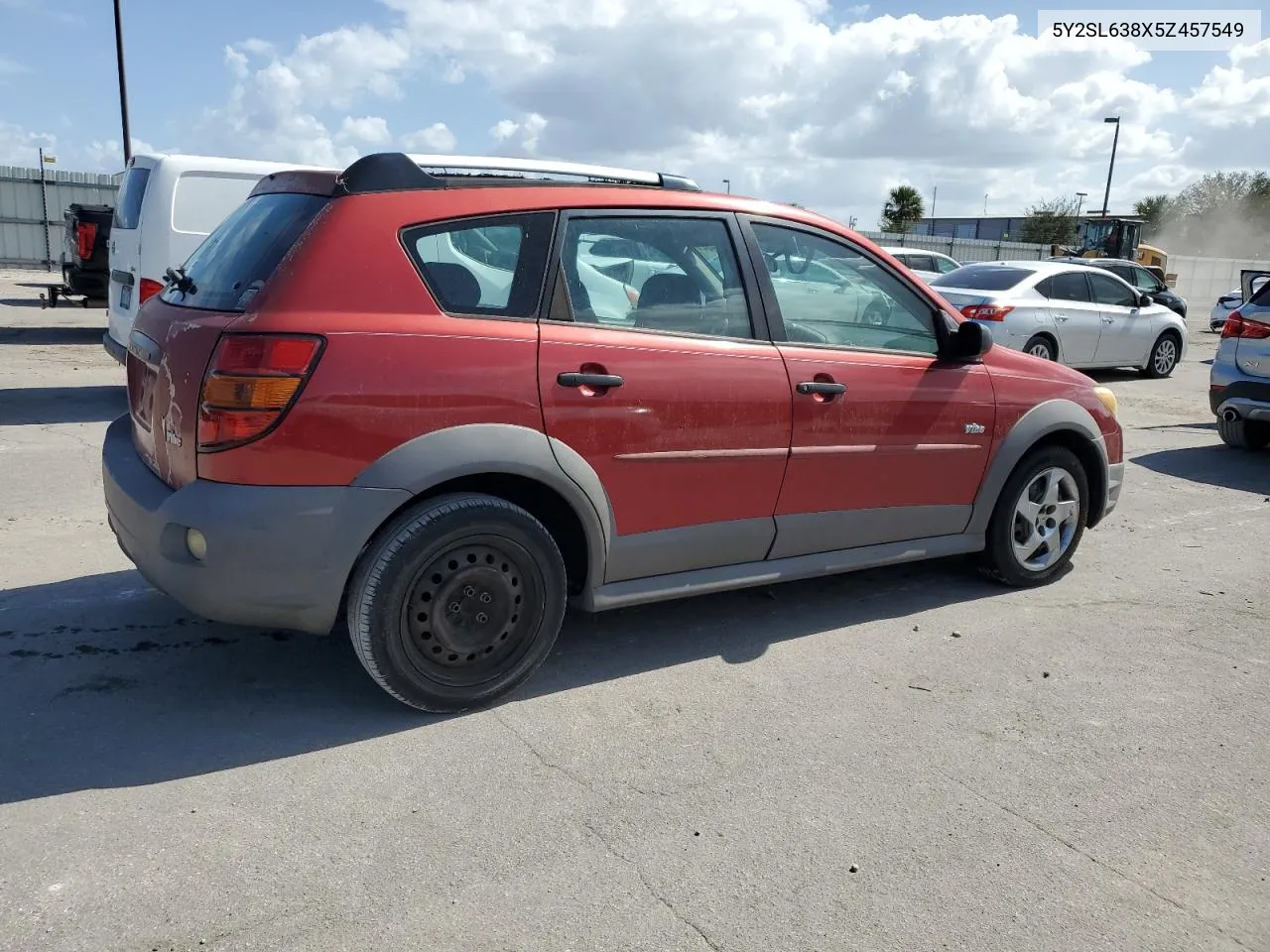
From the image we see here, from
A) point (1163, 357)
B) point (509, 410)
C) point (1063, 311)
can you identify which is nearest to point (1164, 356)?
point (1163, 357)

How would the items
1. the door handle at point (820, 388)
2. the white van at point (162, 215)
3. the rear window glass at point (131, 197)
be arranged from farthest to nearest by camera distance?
the rear window glass at point (131, 197), the white van at point (162, 215), the door handle at point (820, 388)

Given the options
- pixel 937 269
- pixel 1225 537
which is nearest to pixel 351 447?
pixel 1225 537

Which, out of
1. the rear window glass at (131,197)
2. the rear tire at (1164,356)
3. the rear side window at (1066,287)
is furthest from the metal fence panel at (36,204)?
the rear tire at (1164,356)

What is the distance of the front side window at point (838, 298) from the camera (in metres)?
4.22

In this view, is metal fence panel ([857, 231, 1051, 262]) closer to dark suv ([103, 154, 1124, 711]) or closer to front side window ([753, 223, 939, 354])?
front side window ([753, 223, 939, 354])

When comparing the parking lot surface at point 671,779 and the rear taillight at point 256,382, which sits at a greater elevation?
the rear taillight at point 256,382

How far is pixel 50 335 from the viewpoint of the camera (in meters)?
14.6

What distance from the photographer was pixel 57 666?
380 cm

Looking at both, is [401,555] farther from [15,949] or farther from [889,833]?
[889,833]

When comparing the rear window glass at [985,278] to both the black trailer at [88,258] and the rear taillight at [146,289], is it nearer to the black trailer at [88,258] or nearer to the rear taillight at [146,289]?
the rear taillight at [146,289]

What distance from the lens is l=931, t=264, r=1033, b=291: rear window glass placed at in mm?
12859

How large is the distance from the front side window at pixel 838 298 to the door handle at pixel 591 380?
89cm

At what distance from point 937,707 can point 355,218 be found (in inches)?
105

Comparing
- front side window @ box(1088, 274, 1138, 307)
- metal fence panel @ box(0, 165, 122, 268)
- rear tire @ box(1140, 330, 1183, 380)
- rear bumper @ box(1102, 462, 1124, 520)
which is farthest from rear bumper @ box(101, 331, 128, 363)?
metal fence panel @ box(0, 165, 122, 268)
